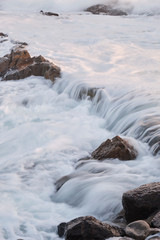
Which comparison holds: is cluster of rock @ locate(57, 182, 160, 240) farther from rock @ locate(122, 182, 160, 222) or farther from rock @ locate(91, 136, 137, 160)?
rock @ locate(91, 136, 137, 160)

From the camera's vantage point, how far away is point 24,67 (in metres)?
11.0

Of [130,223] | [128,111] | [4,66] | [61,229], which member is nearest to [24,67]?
[4,66]

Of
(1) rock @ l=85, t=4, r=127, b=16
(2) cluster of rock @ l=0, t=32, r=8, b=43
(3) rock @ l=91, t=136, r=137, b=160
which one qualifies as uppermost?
(1) rock @ l=85, t=4, r=127, b=16

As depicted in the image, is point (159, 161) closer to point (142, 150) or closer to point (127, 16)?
point (142, 150)

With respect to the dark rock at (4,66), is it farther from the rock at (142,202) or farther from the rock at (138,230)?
the rock at (138,230)

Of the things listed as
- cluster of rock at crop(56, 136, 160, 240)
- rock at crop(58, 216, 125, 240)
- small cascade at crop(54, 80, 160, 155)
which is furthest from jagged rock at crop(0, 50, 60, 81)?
rock at crop(58, 216, 125, 240)

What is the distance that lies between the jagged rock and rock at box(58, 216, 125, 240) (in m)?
6.99

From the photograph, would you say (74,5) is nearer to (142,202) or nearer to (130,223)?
(142,202)

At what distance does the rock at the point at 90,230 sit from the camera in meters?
3.20

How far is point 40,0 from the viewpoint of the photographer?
92.2 ft

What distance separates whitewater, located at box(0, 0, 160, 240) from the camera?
424 centimetres

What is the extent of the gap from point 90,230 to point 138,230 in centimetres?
40

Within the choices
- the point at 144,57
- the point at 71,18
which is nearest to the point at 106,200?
the point at 144,57

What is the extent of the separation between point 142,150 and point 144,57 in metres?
6.49
